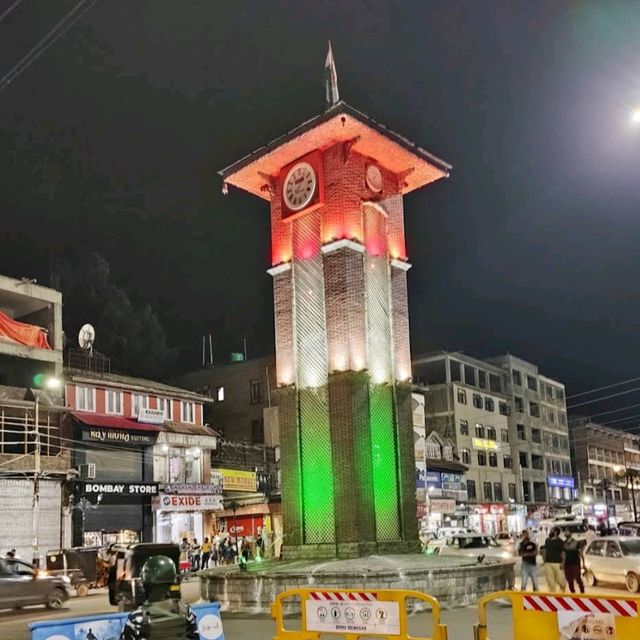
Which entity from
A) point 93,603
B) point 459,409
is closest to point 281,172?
point 93,603

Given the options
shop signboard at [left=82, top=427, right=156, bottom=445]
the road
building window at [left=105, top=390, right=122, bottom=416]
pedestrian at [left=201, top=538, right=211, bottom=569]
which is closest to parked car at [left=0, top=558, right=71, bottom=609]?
the road

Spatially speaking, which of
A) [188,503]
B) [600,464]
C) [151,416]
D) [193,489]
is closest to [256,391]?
[151,416]

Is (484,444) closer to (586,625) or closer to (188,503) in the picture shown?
(188,503)

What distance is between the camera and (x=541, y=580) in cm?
2527

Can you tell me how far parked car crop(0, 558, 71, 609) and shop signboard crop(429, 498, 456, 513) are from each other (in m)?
36.8

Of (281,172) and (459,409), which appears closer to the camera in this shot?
(281,172)

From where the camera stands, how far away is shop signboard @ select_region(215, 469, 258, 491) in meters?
45.9

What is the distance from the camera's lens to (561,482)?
81.1 metres

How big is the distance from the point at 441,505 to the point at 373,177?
130 feet

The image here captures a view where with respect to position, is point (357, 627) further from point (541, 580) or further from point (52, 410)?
point (52, 410)

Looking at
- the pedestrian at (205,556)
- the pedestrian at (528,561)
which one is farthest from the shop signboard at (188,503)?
the pedestrian at (528,561)

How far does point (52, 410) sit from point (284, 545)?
20451 mm

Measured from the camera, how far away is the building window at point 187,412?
149 feet

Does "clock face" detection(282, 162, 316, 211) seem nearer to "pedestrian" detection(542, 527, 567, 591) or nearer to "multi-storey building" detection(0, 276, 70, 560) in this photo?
"pedestrian" detection(542, 527, 567, 591)
